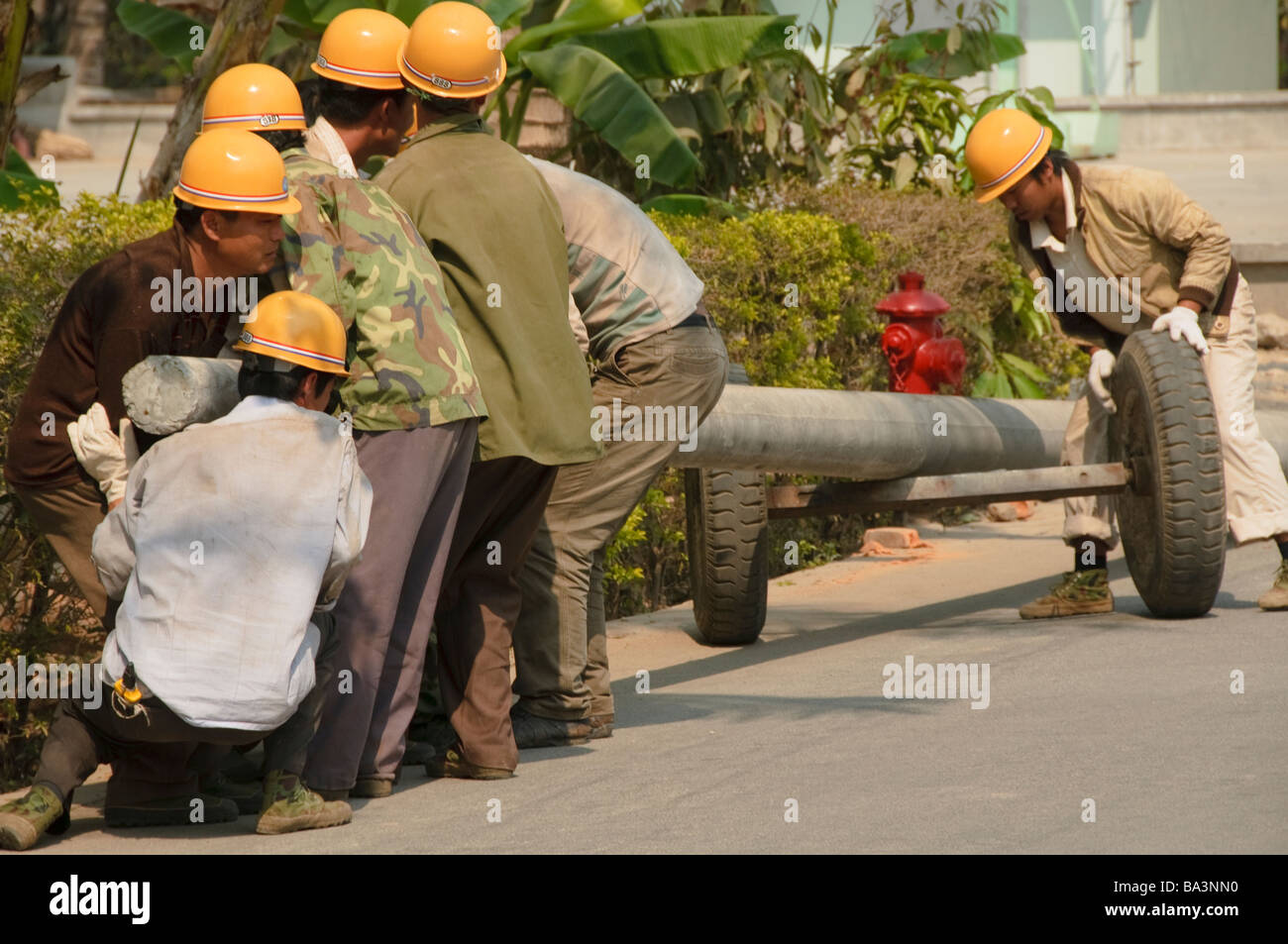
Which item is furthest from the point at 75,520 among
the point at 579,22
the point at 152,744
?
the point at 579,22

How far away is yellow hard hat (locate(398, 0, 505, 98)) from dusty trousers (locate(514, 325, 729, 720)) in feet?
3.47

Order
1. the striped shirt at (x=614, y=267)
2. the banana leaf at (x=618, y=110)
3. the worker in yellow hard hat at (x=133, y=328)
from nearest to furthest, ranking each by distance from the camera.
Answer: the worker in yellow hard hat at (x=133, y=328) → the striped shirt at (x=614, y=267) → the banana leaf at (x=618, y=110)

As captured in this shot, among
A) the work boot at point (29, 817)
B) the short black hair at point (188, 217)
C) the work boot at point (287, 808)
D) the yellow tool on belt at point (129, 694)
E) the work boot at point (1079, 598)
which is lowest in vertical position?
the work boot at point (1079, 598)

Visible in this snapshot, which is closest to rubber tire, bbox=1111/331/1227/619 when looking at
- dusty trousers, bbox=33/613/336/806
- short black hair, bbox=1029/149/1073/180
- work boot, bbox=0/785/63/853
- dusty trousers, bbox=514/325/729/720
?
short black hair, bbox=1029/149/1073/180

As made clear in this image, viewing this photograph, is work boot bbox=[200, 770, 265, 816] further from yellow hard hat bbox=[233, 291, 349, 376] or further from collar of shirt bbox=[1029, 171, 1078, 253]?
collar of shirt bbox=[1029, 171, 1078, 253]

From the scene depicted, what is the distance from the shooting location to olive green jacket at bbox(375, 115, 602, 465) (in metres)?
4.70

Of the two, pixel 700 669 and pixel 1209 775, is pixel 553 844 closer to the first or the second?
pixel 1209 775

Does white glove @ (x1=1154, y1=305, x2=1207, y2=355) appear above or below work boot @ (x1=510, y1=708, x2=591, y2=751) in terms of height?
above

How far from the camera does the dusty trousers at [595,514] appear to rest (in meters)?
5.21

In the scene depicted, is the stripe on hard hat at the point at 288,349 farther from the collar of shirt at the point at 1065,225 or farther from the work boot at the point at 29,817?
the collar of shirt at the point at 1065,225

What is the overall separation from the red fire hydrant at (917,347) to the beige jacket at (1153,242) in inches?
29.5

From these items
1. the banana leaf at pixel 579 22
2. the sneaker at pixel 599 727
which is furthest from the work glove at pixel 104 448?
the banana leaf at pixel 579 22

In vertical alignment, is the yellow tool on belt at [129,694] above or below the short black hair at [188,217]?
below

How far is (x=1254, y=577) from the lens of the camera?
800 cm
